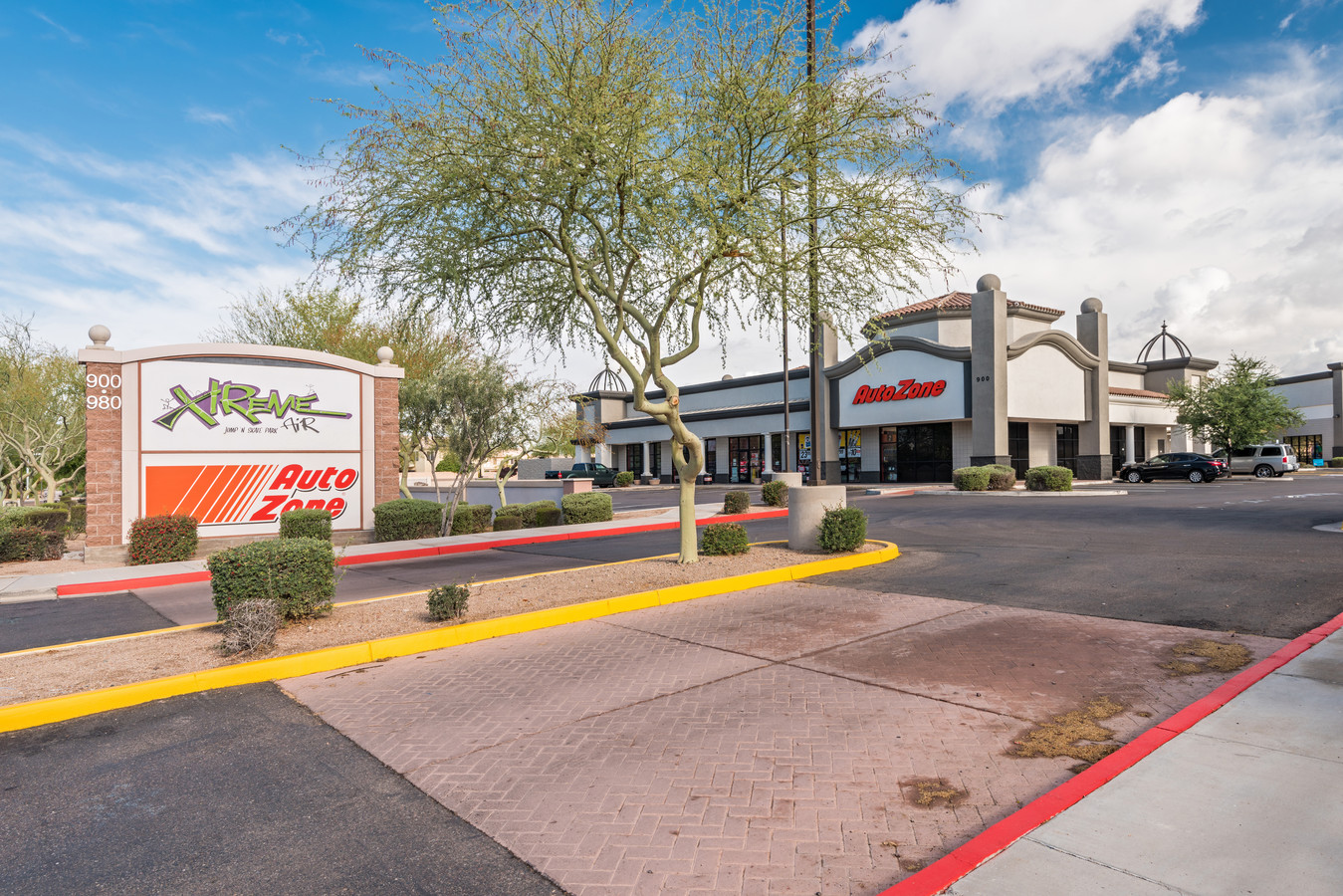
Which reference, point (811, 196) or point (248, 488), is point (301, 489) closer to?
point (248, 488)

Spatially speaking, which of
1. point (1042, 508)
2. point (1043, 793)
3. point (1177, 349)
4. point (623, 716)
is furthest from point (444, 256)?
point (1177, 349)

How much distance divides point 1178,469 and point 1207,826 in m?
41.0

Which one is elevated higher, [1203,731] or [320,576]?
[320,576]

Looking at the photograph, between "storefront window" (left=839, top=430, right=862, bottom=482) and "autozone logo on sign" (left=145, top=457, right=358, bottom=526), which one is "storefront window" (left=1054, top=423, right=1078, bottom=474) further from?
"autozone logo on sign" (left=145, top=457, right=358, bottom=526)

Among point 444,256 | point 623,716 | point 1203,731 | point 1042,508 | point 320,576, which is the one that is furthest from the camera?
point 1042,508

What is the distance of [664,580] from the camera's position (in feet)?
33.7

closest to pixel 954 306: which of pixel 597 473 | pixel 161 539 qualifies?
pixel 597 473

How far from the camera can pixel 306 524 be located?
1566 centimetres

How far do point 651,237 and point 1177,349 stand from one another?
2350 inches

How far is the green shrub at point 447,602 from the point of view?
8039 mm

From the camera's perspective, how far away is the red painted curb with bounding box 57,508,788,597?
11930mm

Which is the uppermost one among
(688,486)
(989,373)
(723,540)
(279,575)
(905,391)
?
(989,373)

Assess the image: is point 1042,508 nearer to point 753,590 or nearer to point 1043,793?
point 753,590

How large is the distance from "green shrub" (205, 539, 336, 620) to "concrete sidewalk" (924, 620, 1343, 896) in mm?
6977
